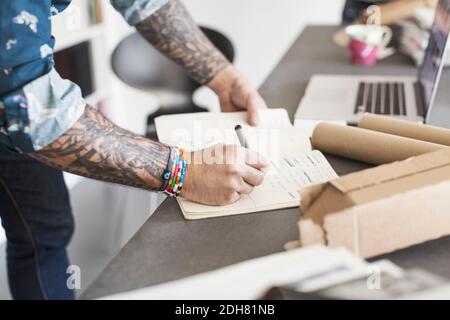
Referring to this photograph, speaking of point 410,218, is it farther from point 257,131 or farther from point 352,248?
point 257,131

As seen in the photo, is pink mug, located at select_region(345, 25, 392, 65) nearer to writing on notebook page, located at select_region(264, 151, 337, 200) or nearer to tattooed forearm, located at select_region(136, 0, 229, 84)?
tattooed forearm, located at select_region(136, 0, 229, 84)

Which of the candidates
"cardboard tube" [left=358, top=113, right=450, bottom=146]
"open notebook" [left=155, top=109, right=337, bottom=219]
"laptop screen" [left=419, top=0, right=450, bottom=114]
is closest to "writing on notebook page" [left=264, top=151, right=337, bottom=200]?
"open notebook" [left=155, top=109, right=337, bottom=219]

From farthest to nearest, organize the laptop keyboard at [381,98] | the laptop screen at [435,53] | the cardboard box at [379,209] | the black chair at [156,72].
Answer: the black chair at [156,72], the laptop keyboard at [381,98], the laptop screen at [435,53], the cardboard box at [379,209]

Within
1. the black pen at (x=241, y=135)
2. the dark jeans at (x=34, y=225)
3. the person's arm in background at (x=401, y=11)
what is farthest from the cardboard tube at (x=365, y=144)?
the person's arm in background at (x=401, y=11)

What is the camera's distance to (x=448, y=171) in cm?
72

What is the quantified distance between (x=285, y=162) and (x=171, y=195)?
0.74ft

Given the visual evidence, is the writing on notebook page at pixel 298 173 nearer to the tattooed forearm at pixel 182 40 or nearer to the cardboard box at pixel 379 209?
the cardboard box at pixel 379 209

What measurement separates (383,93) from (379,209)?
791 mm

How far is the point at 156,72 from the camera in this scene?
6.48 ft

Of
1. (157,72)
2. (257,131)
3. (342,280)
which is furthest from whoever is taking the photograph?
(157,72)

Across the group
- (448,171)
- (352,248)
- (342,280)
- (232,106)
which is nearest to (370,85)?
(232,106)

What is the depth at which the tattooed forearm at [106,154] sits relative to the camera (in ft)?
2.67

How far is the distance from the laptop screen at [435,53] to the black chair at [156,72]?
0.80m

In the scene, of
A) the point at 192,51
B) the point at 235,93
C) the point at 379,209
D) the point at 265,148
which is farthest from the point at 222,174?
the point at 192,51
